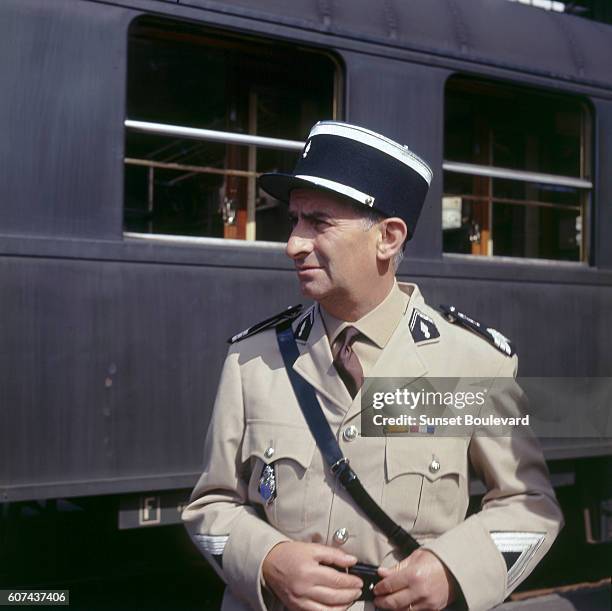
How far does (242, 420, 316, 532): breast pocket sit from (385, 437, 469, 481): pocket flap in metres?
0.16

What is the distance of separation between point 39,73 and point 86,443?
52.4 inches

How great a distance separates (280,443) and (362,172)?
0.56m

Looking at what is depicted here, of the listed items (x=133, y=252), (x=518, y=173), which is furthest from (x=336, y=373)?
(x=518, y=173)

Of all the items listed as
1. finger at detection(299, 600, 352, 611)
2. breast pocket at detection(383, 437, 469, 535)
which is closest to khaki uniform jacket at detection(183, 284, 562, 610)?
breast pocket at detection(383, 437, 469, 535)

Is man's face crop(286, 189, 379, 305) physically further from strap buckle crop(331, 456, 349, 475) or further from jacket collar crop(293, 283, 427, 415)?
strap buckle crop(331, 456, 349, 475)

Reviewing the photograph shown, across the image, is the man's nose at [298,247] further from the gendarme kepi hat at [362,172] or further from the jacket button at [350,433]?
the jacket button at [350,433]

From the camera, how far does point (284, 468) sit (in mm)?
1612

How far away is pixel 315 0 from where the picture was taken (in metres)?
3.53

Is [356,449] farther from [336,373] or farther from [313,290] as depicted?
[313,290]

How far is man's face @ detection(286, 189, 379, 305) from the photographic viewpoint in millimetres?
1651

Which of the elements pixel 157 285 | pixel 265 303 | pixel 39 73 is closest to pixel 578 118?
pixel 265 303

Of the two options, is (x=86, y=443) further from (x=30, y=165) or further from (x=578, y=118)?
(x=578, y=118)

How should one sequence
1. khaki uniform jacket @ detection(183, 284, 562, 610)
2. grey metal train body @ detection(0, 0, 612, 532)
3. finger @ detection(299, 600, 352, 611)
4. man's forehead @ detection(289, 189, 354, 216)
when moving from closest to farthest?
1. finger @ detection(299, 600, 352, 611)
2. khaki uniform jacket @ detection(183, 284, 562, 610)
3. man's forehead @ detection(289, 189, 354, 216)
4. grey metal train body @ detection(0, 0, 612, 532)

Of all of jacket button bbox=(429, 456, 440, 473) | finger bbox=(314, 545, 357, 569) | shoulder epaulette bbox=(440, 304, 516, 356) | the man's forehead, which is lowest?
finger bbox=(314, 545, 357, 569)
